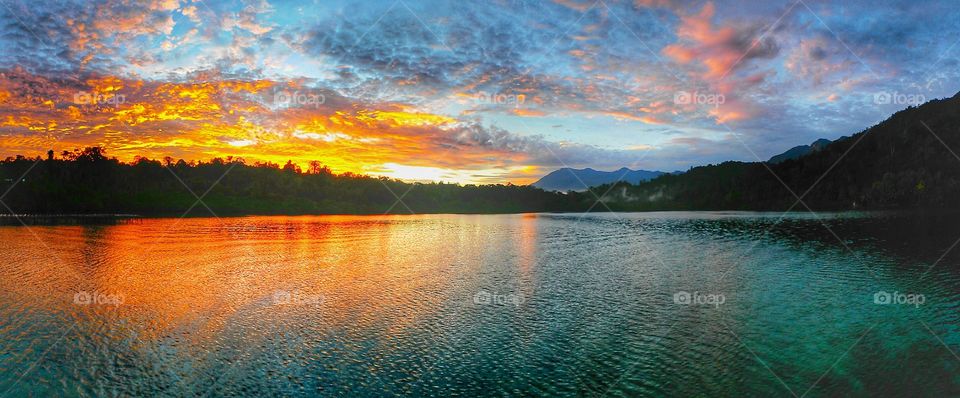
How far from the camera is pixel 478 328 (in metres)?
23.1

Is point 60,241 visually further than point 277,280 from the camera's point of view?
Yes

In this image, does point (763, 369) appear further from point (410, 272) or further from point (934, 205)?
point (934, 205)

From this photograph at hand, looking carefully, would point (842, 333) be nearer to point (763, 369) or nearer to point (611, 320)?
point (763, 369)

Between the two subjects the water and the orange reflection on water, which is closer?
the water

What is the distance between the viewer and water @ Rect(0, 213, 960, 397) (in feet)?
55.1

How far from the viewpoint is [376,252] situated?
185ft

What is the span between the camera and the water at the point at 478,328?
661 inches

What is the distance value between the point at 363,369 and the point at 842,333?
2193 centimetres

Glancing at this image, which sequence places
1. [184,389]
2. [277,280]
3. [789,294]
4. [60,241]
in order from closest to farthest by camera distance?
[184,389]
[789,294]
[277,280]
[60,241]

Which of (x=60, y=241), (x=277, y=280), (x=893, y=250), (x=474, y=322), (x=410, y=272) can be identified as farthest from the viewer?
(x=60, y=241)

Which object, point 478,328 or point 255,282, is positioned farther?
point 255,282

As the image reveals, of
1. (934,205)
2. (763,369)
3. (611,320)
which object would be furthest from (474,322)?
(934,205)

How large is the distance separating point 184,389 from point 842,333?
27.8 meters

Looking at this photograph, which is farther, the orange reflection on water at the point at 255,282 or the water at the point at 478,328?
the orange reflection on water at the point at 255,282
